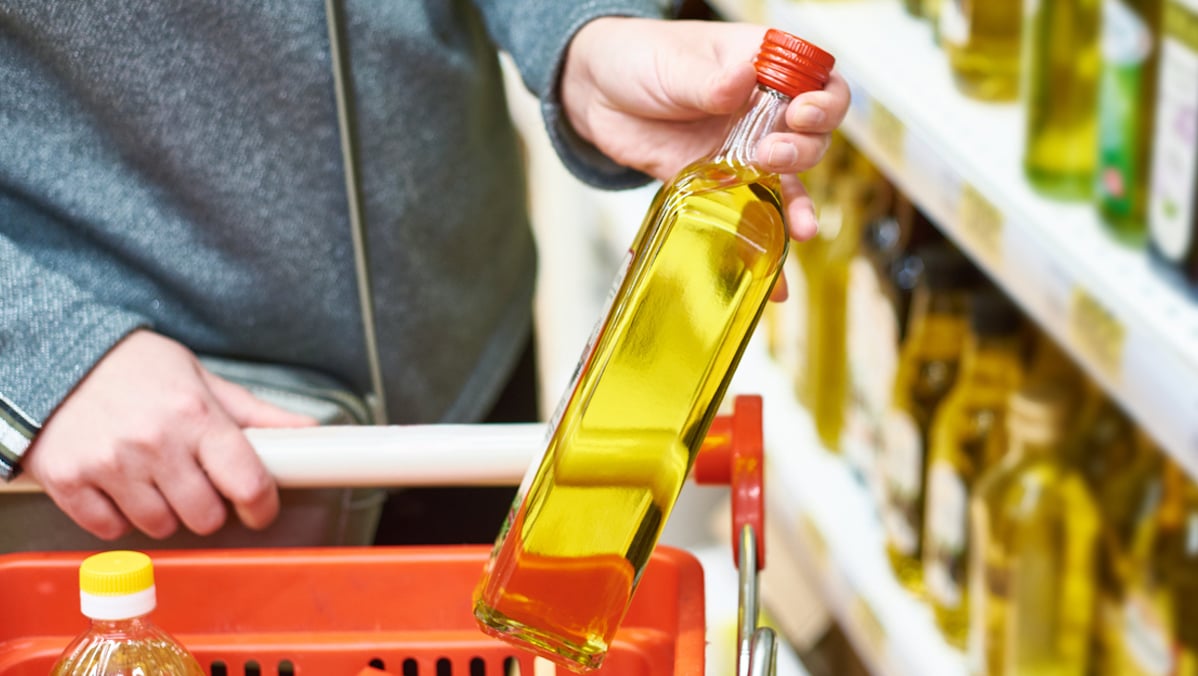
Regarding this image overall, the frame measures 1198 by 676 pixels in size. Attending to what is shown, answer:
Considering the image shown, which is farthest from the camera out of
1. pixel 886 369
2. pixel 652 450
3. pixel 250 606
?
pixel 886 369

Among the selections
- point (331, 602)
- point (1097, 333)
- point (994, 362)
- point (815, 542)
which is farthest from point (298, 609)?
point (815, 542)

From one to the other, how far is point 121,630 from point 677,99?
16.3 inches

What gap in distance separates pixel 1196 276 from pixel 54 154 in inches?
30.4

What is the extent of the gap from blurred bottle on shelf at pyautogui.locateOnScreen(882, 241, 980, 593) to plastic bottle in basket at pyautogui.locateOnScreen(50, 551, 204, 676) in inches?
36.7

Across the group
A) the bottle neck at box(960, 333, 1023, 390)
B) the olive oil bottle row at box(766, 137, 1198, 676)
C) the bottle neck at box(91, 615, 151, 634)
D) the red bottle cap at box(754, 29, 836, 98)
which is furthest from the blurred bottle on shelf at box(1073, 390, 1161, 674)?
the bottle neck at box(91, 615, 151, 634)

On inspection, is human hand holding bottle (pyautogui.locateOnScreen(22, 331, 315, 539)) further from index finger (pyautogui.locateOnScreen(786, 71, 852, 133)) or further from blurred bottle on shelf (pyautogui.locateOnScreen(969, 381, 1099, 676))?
blurred bottle on shelf (pyautogui.locateOnScreen(969, 381, 1099, 676))

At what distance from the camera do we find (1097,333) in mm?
1026

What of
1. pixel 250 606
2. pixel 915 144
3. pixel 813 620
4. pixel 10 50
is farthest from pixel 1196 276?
pixel 813 620

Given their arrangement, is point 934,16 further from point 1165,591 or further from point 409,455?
point 409,455

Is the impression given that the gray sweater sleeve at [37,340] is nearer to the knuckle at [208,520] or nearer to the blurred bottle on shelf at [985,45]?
the knuckle at [208,520]

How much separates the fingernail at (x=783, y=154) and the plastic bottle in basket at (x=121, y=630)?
349 mm

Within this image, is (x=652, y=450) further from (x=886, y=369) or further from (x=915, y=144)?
(x=886, y=369)

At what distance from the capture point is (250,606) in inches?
30.9

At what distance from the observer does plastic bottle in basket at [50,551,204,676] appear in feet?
2.16
